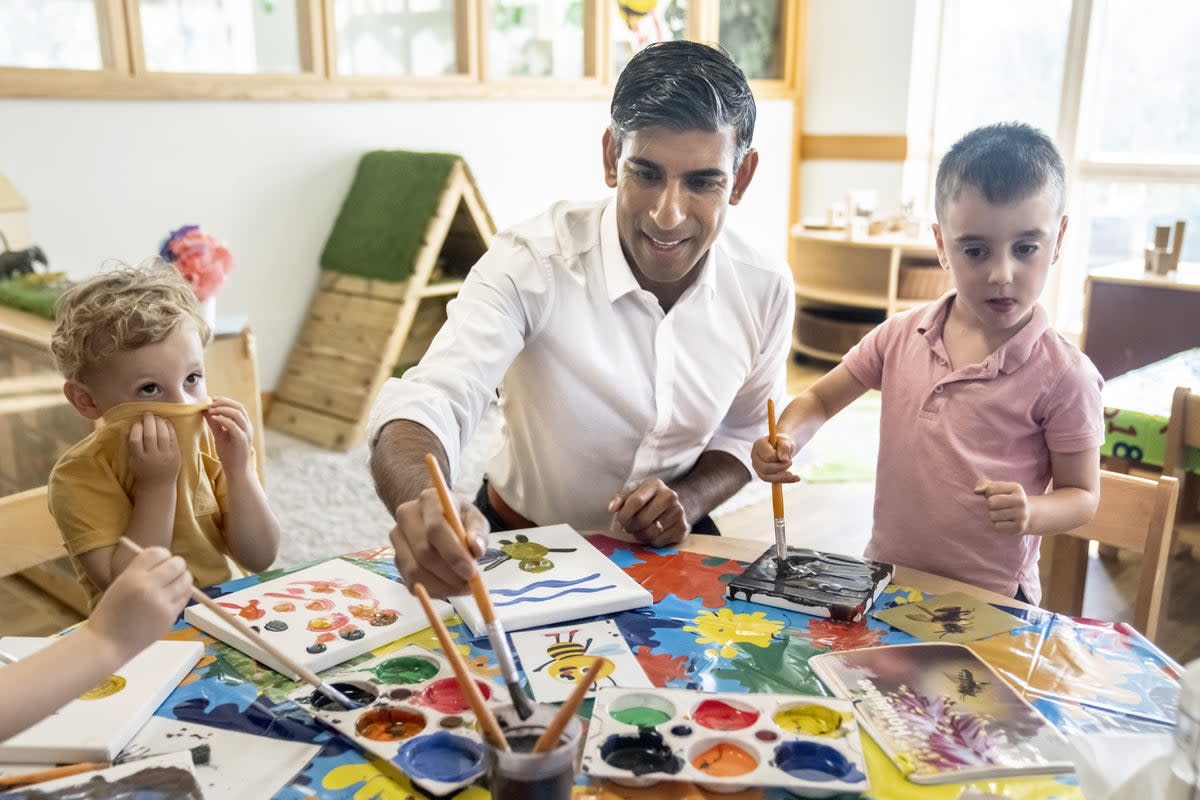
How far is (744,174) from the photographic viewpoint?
1.54 metres

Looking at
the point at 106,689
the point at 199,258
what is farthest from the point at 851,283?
the point at 106,689

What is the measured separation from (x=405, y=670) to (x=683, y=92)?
847 millimetres

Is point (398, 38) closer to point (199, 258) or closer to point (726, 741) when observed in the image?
point (199, 258)

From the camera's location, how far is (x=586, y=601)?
107 centimetres

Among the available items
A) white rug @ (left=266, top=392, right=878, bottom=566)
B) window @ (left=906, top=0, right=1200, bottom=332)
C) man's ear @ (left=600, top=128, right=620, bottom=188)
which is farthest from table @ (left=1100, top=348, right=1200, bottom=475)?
window @ (left=906, top=0, right=1200, bottom=332)

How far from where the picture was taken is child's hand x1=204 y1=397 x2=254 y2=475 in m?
1.31

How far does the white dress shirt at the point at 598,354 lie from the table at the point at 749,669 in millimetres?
416

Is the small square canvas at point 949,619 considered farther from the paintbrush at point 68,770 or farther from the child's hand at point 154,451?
the child's hand at point 154,451

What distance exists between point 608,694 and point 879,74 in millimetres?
5130

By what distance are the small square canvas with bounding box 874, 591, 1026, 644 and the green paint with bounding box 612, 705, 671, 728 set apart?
1.08 ft

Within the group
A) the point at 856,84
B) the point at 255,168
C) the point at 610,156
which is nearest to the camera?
the point at 610,156

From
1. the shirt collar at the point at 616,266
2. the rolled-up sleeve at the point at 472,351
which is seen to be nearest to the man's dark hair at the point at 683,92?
the shirt collar at the point at 616,266

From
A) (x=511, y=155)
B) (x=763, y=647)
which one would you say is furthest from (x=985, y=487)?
(x=511, y=155)

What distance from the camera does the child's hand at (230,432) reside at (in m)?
1.31
